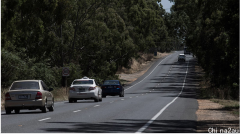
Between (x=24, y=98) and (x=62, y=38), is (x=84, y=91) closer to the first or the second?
(x=24, y=98)

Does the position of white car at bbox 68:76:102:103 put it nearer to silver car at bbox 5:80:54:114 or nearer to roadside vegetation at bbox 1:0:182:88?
roadside vegetation at bbox 1:0:182:88

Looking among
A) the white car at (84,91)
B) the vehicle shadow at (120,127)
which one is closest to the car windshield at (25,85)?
the vehicle shadow at (120,127)

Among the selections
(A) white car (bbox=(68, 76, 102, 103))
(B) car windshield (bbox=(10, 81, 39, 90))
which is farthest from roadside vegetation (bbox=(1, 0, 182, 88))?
(B) car windshield (bbox=(10, 81, 39, 90))

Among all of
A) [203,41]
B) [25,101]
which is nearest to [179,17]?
[203,41]

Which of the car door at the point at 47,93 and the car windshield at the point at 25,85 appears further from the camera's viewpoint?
the car door at the point at 47,93

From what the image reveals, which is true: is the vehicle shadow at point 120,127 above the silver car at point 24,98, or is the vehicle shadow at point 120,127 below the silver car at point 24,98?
below

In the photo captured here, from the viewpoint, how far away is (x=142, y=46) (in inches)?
3191

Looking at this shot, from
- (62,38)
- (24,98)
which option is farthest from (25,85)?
(62,38)

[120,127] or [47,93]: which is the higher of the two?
[47,93]

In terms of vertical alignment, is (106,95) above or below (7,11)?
below

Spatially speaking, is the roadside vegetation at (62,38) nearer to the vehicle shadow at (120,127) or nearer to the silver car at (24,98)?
the silver car at (24,98)

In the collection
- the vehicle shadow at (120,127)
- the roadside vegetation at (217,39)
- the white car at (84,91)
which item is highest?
the roadside vegetation at (217,39)

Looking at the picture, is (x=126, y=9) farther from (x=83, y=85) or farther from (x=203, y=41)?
(x=83, y=85)

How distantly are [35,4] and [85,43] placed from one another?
2186 cm
